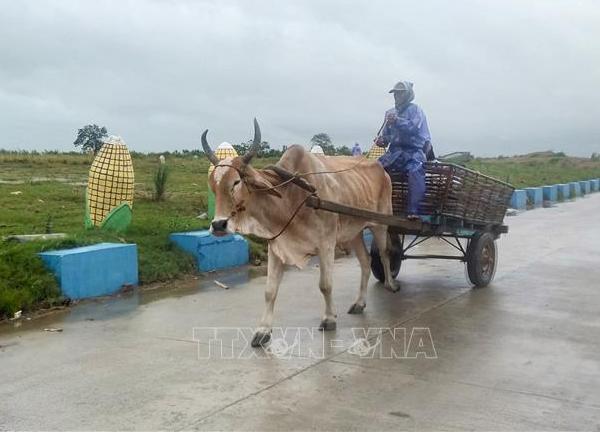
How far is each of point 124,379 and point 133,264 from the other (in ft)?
11.2

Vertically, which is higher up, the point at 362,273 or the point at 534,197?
the point at 534,197

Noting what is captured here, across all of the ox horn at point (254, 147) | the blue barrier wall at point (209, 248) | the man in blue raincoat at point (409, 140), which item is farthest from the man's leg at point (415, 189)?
the blue barrier wall at point (209, 248)

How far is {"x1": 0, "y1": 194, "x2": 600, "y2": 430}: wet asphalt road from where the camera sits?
14.3 ft

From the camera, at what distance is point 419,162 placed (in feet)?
25.4

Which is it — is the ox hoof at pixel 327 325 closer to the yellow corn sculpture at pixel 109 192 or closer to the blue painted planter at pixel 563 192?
the yellow corn sculpture at pixel 109 192

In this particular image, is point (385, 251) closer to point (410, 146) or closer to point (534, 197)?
point (410, 146)

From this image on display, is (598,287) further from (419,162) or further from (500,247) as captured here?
(500,247)

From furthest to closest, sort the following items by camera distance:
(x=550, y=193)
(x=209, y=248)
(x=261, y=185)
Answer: (x=550, y=193) → (x=209, y=248) → (x=261, y=185)

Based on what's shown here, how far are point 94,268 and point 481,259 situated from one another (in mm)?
4576

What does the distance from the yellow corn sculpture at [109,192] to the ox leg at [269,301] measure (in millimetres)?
4115

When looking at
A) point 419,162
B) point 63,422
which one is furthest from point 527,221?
point 63,422

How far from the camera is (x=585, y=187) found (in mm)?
33312

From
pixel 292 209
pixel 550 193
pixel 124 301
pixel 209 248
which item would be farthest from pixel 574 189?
pixel 292 209

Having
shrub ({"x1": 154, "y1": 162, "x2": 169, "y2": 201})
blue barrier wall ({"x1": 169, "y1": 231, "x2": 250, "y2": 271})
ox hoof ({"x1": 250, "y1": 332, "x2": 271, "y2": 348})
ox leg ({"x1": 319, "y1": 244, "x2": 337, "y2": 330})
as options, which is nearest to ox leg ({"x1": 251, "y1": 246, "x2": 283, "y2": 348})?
ox hoof ({"x1": 250, "y1": 332, "x2": 271, "y2": 348})
